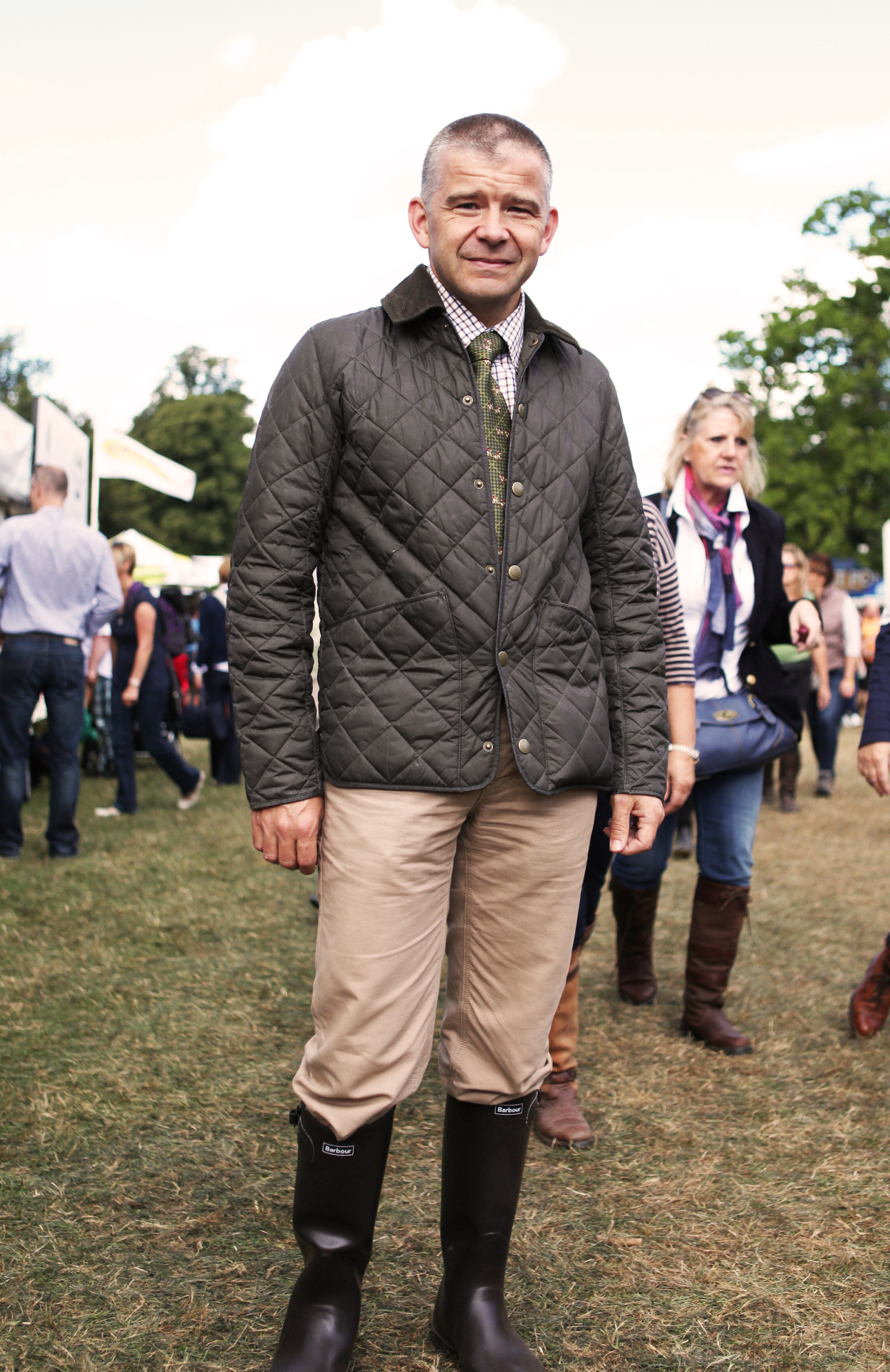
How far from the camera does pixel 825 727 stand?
1072 centimetres

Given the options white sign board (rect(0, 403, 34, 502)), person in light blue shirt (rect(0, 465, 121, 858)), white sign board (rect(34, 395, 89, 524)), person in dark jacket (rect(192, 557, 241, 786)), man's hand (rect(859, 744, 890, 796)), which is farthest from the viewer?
white sign board (rect(34, 395, 89, 524))

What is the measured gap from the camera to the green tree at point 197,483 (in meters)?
53.4

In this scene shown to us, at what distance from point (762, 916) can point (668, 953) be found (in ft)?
3.32

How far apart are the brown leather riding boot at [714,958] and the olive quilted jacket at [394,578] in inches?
82.9

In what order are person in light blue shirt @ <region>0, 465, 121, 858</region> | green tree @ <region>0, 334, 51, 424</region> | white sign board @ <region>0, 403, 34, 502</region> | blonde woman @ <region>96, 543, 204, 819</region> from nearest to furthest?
person in light blue shirt @ <region>0, 465, 121, 858</region>, blonde woman @ <region>96, 543, 204, 819</region>, white sign board @ <region>0, 403, 34, 502</region>, green tree @ <region>0, 334, 51, 424</region>

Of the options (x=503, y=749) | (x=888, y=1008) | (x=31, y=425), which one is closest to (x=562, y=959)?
(x=503, y=749)

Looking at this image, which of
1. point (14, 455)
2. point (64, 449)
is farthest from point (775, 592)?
point (64, 449)

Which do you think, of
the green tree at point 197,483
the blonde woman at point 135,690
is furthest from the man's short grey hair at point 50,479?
the green tree at point 197,483

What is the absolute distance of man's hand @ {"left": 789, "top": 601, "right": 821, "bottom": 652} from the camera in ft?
13.1

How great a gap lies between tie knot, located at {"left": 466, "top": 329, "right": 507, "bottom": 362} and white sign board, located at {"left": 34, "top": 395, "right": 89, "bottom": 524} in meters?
8.04

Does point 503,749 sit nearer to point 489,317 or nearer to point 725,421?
point 489,317

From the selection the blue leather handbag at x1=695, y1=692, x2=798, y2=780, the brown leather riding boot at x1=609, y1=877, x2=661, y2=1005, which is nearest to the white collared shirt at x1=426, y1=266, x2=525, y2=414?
the blue leather handbag at x1=695, y1=692, x2=798, y2=780

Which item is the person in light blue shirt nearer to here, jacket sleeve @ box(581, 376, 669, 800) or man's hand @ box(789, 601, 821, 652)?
man's hand @ box(789, 601, 821, 652)

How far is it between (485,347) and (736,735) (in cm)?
200
